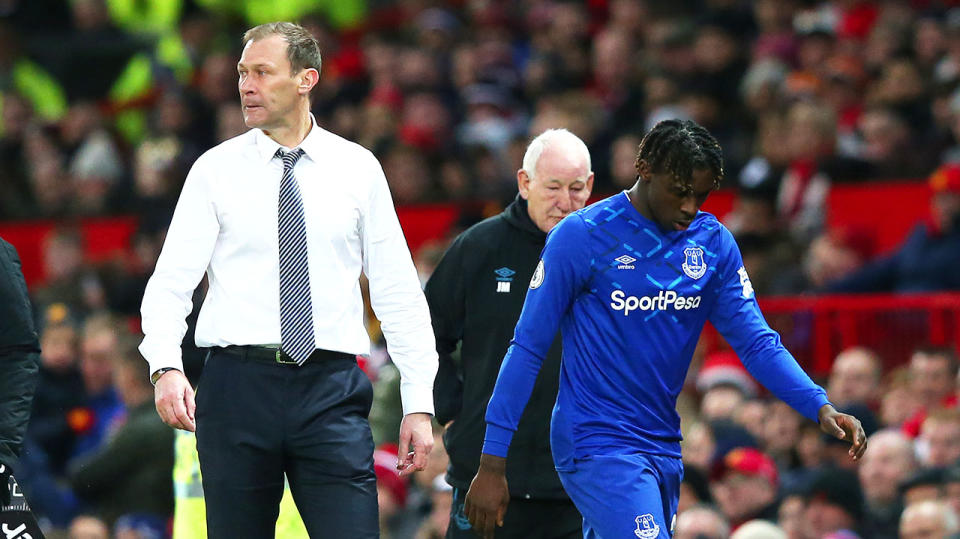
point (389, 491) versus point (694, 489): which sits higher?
point (694, 489)

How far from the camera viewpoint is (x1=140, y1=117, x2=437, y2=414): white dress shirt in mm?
5789

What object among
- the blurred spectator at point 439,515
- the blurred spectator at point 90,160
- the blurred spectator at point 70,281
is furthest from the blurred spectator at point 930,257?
the blurred spectator at point 90,160

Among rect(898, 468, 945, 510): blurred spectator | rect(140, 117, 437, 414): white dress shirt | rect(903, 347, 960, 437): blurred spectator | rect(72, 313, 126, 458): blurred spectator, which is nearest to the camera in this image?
rect(140, 117, 437, 414): white dress shirt

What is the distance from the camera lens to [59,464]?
12.9 metres

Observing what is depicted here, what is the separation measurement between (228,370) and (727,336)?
1754 millimetres

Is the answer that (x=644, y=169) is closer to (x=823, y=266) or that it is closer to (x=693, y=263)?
(x=693, y=263)

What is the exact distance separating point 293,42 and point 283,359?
1120mm

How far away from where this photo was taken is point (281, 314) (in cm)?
578

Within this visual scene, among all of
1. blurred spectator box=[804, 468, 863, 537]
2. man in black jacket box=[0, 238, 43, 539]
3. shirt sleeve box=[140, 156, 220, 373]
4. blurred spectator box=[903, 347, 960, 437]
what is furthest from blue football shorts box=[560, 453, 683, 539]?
blurred spectator box=[903, 347, 960, 437]

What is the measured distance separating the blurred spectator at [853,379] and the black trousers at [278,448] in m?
4.94

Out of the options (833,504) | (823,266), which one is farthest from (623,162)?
(833,504)

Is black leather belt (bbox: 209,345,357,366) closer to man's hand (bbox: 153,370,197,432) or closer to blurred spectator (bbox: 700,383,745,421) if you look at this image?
man's hand (bbox: 153,370,197,432)

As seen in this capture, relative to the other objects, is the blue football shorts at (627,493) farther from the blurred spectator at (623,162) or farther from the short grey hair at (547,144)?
the blurred spectator at (623,162)

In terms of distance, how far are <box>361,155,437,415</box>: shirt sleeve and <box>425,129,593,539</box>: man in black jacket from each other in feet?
3.19
